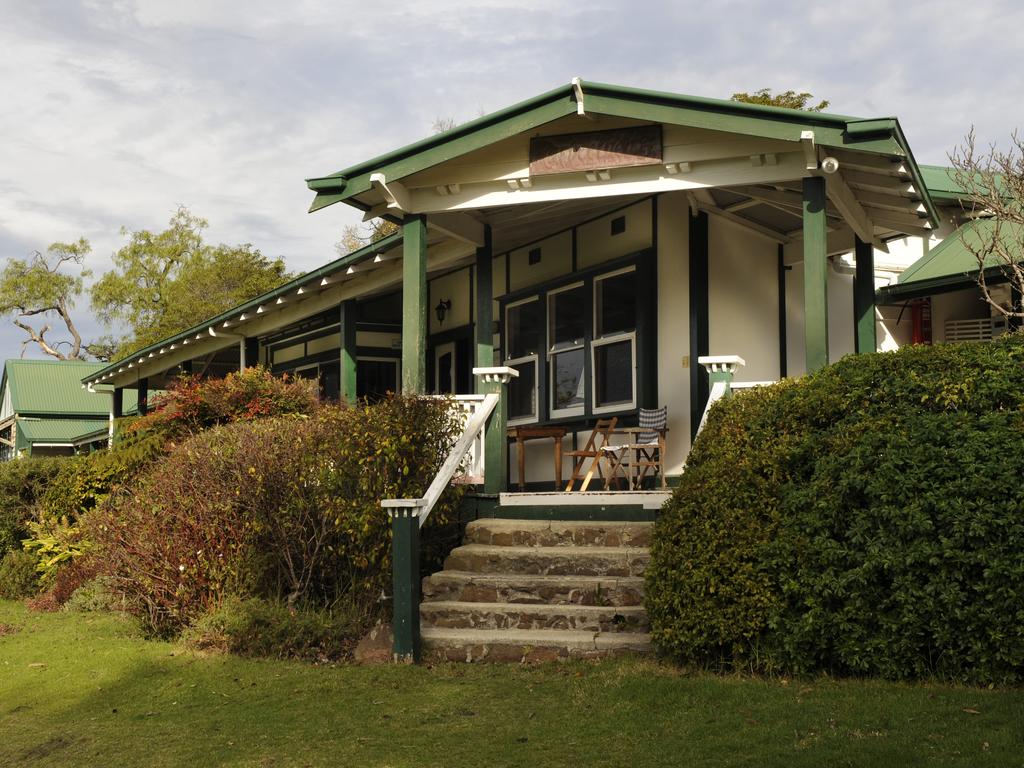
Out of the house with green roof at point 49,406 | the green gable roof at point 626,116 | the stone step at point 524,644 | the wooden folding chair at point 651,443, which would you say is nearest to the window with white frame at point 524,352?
the wooden folding chair at point 651,443

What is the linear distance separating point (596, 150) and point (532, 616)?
445 cm

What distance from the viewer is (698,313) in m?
11.3

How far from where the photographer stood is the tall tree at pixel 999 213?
444 inches

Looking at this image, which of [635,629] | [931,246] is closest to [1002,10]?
[931,246]

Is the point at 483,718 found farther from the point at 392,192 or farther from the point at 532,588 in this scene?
the point at 392,192

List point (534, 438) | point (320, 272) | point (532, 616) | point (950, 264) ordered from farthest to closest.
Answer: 1. point (320, 272)
2. point (950, 264)
3. point (534, 438)
4. point (532, 616)

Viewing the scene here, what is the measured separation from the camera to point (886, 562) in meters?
6.02

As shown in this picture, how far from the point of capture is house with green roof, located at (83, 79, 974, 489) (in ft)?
30.1

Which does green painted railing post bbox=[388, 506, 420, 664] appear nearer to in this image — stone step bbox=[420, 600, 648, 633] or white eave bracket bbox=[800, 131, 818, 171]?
stone step bbox=[420, 600, 648, 633]

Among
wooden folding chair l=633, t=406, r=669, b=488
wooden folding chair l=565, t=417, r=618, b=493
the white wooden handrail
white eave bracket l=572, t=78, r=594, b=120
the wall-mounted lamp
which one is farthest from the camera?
the wall-mounted lamp

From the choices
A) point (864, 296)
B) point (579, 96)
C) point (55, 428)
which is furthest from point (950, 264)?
point (55, 428)

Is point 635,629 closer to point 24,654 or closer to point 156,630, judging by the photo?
point 156,630

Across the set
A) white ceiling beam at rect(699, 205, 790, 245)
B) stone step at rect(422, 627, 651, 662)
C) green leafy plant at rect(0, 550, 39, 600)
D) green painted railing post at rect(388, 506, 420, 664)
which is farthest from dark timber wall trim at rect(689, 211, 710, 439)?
green leafy plant at rect(0, 550, 39, 600)

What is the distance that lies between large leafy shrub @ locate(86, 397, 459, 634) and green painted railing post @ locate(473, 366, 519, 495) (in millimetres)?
781
